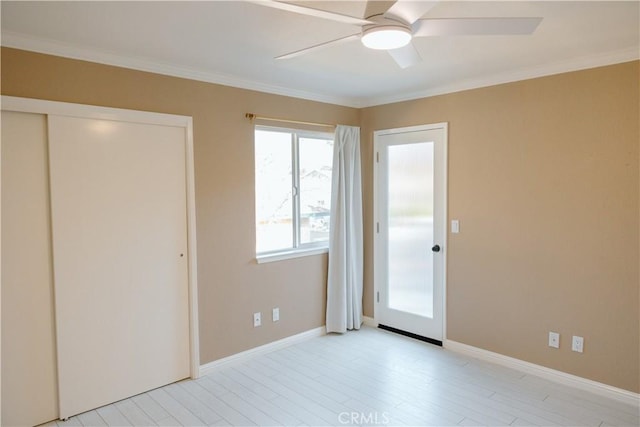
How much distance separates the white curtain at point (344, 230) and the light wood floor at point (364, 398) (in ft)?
2.13

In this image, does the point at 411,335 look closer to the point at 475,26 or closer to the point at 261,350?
the point at 261,350

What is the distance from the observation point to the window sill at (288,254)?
383 cm

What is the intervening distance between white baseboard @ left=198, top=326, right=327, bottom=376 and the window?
84 centimetres

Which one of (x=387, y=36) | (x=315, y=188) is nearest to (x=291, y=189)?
(x=315, y=188)

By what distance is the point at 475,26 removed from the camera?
1827 mm

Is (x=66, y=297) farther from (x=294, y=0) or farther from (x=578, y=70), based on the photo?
(x=578, y=70)

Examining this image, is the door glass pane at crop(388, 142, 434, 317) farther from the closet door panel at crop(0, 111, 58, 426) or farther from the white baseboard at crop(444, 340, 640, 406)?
the closet door panel at crop(0, 111, 58, 426)

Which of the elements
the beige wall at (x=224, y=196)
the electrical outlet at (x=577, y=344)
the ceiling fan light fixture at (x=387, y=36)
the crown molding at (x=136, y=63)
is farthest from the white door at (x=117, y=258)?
the electrical outlet at (x=577, y=344)

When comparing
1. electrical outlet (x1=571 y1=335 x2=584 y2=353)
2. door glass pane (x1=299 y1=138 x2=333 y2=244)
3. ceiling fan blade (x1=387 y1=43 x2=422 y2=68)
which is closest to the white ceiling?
ceiling fan blade (x1=387 y1=43 x2=422 y2=68)

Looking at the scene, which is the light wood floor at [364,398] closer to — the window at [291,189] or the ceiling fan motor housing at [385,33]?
the window at [291,189]

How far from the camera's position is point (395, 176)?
431 cm

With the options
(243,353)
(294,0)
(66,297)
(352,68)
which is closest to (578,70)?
(352,68)

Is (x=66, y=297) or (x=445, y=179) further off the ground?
(x=445, y=179)

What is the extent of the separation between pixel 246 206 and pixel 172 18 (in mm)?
1738
